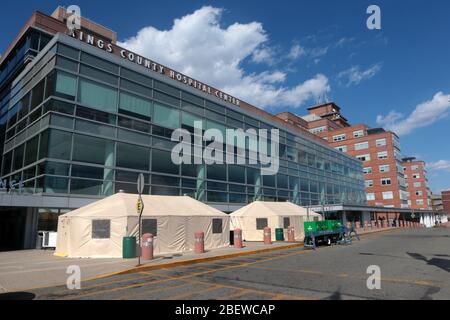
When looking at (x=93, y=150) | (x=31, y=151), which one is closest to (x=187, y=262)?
(x=93, y=150)

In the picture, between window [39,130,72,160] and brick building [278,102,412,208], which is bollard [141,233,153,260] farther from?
brick building [278,102,412,208]

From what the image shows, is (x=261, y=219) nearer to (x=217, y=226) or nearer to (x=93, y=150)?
(x=217, y=226)

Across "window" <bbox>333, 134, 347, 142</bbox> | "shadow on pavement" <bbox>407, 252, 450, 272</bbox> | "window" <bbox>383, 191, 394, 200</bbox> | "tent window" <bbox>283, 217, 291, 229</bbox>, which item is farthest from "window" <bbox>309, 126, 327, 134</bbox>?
"shadow on pavement" <bbox>407, 252, 450, 272</bbox>

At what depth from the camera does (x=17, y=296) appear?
854 cm

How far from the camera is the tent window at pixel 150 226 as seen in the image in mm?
18016

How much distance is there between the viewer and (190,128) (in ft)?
98.7

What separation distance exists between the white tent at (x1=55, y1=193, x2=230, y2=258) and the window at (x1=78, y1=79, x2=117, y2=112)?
7.65 meters

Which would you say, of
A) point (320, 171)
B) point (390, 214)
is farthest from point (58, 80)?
point (390, 214)

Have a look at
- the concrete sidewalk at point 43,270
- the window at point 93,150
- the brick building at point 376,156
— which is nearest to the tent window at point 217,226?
the concrete sidewalk at point 43,270

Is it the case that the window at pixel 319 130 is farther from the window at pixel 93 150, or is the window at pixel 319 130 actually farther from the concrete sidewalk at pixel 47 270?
the concrete sidewalk at pixel 47 270

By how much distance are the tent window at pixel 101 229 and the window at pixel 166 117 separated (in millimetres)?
11680

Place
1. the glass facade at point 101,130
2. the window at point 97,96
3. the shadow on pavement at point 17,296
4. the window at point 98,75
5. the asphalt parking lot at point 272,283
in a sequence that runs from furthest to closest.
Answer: the window at point 98,75
the window at point 97,96
the glass facade at point 101,130
the shadow on pavement at point 17,296
the asphalt parking lot at point 272,283

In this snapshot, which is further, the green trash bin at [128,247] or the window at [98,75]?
the window at [98,75]
